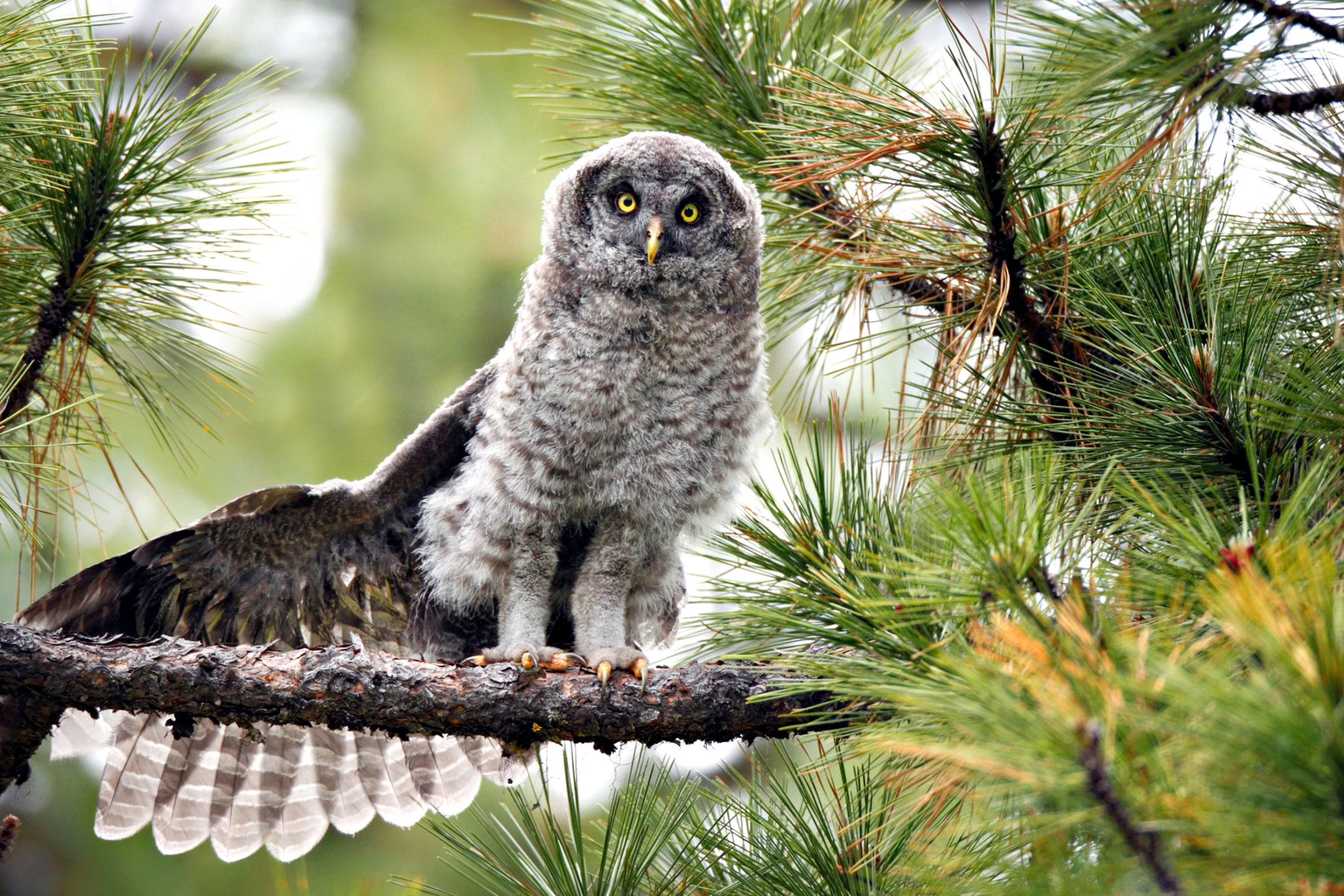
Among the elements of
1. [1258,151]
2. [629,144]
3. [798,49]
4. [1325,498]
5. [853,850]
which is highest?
[798,49]

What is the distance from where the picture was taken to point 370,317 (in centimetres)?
562

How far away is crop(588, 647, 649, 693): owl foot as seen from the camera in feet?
7.71

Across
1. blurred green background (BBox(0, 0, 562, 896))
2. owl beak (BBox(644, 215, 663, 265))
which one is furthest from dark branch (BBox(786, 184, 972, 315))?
blurred green background (BBox(0, 0, 562, 896))

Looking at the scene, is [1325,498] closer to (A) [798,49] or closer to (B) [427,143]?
(A) [798,49]

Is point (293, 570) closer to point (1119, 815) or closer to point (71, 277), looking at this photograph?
point (71, 277)

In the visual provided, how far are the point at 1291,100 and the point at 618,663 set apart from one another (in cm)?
176

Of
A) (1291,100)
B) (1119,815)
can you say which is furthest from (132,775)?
(1291,100)

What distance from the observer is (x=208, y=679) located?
227cm

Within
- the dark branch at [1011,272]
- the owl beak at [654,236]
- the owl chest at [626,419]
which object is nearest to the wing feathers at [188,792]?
the owl chest at [626,419]

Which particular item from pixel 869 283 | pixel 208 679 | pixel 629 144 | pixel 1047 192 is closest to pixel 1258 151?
pixel 1047 192

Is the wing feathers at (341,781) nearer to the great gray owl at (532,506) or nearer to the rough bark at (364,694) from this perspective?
the great gray owl at (532,506)

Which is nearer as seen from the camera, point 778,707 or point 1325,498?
point 1325,498

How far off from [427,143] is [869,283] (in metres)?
3.97

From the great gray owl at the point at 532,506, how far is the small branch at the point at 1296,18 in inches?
59.0
